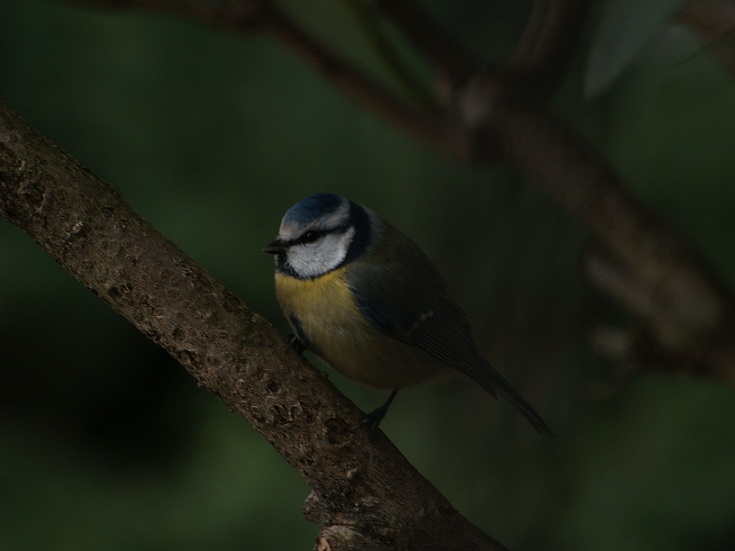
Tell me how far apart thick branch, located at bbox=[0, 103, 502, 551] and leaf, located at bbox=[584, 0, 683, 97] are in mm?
353

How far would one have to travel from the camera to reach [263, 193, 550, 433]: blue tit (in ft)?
3.33

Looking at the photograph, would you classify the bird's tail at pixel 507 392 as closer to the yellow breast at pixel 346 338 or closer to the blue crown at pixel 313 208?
the yellow breast at pixel 346 338

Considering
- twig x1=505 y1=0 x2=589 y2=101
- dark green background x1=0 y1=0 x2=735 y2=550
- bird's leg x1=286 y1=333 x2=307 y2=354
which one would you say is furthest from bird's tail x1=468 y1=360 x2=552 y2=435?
twig x1=505 y1=0 x2=589 y2=101

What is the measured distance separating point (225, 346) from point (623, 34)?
1.29ft

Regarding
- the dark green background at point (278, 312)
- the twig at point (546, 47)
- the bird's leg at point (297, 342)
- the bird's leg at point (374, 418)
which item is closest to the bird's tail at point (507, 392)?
the dark green background at point (278, 312)

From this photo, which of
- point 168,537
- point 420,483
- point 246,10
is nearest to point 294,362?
point 420,483

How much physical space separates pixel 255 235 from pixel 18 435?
2.27 ft

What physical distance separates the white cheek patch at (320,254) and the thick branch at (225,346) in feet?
1.05

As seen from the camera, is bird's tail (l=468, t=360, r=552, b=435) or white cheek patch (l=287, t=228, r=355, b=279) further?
white cheek patch (l=287, t=228, r=355, b=279)

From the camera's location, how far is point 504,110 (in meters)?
1.07

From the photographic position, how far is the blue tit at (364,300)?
101 cm

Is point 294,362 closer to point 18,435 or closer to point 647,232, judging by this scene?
point 647,232

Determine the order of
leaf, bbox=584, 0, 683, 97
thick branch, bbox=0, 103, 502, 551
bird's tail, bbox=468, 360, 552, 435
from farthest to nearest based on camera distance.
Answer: bird's tail, bbox=468, 360, 552, 435, thick branch, bbox=0, 103, 502, 551, leaf, bbox=584, 0, 683, 97

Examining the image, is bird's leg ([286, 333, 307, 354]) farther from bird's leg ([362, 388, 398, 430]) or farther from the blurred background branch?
the blurred background branch
